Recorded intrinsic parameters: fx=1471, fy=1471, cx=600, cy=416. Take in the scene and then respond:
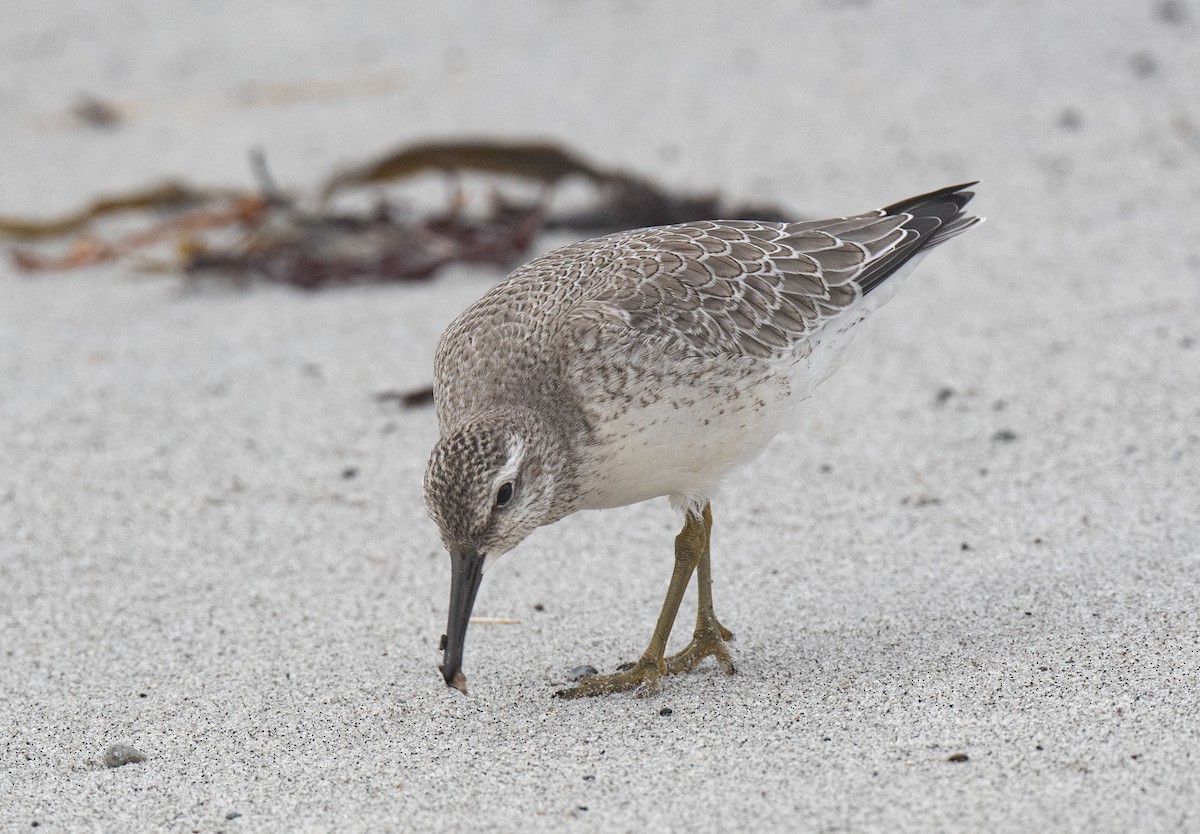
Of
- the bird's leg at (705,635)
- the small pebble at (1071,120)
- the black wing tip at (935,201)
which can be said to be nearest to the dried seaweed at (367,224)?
the small pebble at (1071,120)

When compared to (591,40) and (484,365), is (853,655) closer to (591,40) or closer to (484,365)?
(484,365)

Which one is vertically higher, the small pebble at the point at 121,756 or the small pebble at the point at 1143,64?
the small pebble at the point at 1143,64

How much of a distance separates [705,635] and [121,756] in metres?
2.00

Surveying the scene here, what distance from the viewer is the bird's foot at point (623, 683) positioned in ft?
16.4

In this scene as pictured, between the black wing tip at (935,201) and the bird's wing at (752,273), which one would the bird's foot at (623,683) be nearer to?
the bird's wing at (752,273)

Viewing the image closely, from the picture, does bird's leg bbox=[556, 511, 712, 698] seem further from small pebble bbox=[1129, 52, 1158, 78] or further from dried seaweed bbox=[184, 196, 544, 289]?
small pebble bbox=[1129, 52, 1158, 78]

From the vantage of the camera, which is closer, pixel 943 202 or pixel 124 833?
pixel 124 833

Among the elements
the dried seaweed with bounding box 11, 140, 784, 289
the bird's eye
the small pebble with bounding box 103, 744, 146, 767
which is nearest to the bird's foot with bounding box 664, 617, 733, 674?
the bird's eye

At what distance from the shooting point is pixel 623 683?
5.01 metres

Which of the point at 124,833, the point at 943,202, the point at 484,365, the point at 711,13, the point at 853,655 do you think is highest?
the point at 711,13

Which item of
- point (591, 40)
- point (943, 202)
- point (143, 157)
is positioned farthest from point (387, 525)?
point (591, 40)

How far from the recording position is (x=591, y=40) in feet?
42.5

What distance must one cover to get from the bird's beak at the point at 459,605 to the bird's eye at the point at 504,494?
19cm

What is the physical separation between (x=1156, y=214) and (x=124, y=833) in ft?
24.6
